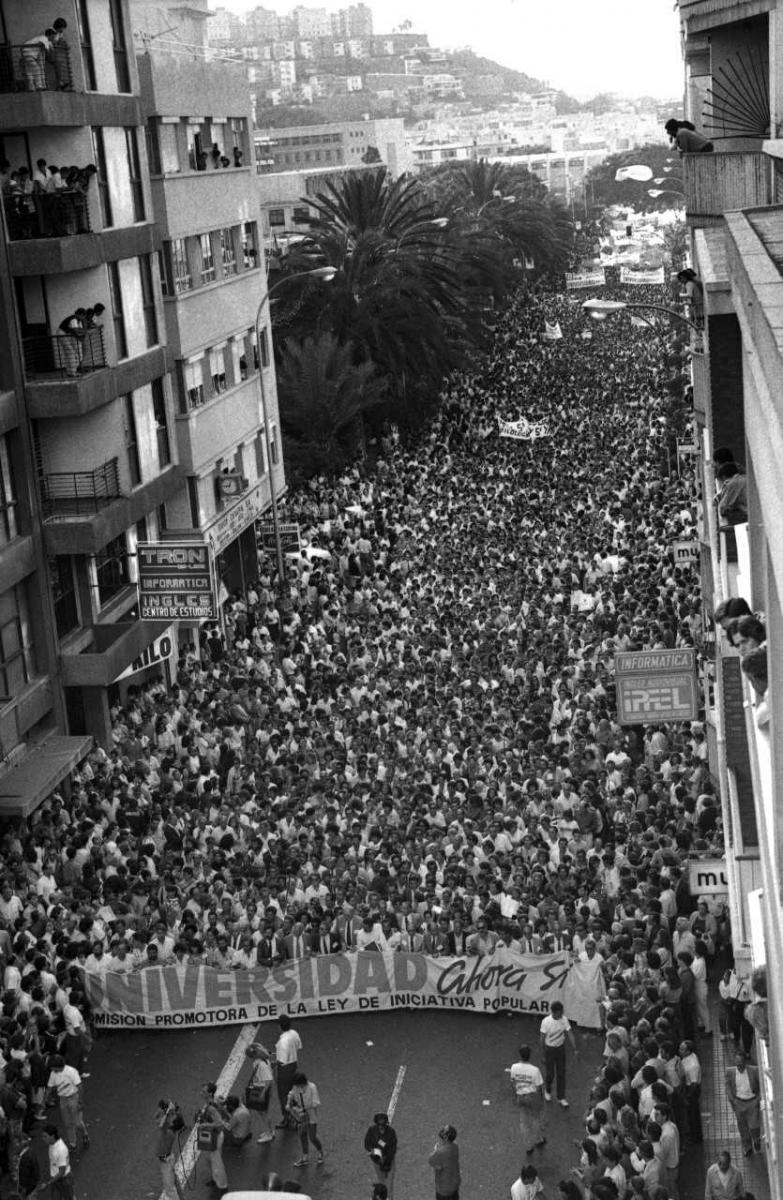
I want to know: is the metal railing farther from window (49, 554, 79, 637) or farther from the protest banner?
window (49, 554, 79, 637)

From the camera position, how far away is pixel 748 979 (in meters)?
15.7

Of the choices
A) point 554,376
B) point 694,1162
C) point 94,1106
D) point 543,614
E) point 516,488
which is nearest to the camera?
point 694,1162

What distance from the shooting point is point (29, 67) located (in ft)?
87.4

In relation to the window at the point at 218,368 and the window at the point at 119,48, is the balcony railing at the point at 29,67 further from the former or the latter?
the window at the point at 218,368

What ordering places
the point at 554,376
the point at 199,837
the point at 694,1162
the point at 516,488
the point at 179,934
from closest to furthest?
the point at 694,1162, the point at 179,934, the point at 199,837, the point at 516,488, the point at 554,376

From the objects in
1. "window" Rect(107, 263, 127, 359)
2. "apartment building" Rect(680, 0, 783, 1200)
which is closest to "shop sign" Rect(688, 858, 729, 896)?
"apartment building" Rect(680, 0, 783, 1200)

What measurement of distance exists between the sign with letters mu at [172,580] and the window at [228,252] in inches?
396

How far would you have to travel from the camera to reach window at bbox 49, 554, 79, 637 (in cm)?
2700

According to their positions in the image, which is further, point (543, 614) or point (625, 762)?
point (543, 614)

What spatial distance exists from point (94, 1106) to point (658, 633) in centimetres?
1294

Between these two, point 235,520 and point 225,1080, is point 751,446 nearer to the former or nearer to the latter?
point 225,1080

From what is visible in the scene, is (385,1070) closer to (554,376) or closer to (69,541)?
(69,541)

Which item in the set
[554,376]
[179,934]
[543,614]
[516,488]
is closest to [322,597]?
[543,614]

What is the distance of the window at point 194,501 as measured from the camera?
33.2 meters
